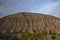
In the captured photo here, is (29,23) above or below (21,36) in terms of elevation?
above

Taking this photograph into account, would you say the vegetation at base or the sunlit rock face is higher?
the sunlit rock face

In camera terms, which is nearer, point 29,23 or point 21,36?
point 21,36

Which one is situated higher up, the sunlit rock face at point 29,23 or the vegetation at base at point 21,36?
the sunlit rock face at point 29,23

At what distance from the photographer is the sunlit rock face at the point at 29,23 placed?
11.8 feet

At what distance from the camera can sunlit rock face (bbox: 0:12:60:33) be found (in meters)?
3.60

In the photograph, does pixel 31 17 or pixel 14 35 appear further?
pixel 31 17

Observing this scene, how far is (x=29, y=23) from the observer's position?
3.68 m

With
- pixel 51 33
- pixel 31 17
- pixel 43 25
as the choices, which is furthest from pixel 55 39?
pixel 31 17

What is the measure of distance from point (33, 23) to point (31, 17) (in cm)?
16

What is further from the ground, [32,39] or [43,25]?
[43,25]

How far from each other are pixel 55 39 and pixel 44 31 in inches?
11.3

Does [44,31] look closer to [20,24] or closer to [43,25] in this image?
[43,25]

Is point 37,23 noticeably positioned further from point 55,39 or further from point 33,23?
point 55,39

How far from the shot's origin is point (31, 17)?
3.78 meters
